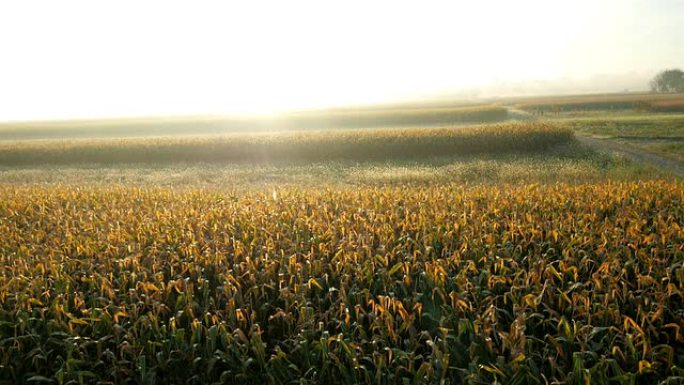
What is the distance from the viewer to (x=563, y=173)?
17.9 m

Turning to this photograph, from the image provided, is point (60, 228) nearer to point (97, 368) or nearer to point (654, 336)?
point (97, 368)

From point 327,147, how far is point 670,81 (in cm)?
13554

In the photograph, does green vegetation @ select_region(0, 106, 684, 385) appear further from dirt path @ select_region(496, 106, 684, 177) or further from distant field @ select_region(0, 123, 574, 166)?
distant field @ select_region(0, 123, 574, 166)

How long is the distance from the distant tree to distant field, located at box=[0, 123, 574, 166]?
125233mm

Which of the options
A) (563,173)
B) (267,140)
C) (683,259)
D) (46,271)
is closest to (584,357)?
(683,259)

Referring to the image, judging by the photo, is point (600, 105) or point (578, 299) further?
point (600, 105)

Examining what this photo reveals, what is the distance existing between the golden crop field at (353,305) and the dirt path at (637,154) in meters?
15.3

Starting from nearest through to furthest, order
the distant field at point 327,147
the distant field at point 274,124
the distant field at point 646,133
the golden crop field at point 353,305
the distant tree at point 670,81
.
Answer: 1. the golden crop field at point 353,305
2. the distant field at point 646,133
3. the distant field at point 327,147
4. the distant field at point 274,124
5. the distant tree at point 670,81

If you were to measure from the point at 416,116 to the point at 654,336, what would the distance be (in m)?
48.9

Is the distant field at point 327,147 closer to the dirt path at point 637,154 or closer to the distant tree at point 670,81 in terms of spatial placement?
the dirt path at point 637,154

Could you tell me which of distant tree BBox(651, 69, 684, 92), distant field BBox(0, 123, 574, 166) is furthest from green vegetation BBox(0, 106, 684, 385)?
distant tree BBox(651, 69, 684, 92)

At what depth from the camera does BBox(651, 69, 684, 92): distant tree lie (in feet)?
402

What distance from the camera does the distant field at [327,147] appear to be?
82.9ft

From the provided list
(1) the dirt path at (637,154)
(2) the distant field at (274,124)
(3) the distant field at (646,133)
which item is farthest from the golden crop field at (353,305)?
(2) the distant field at (274,124)
